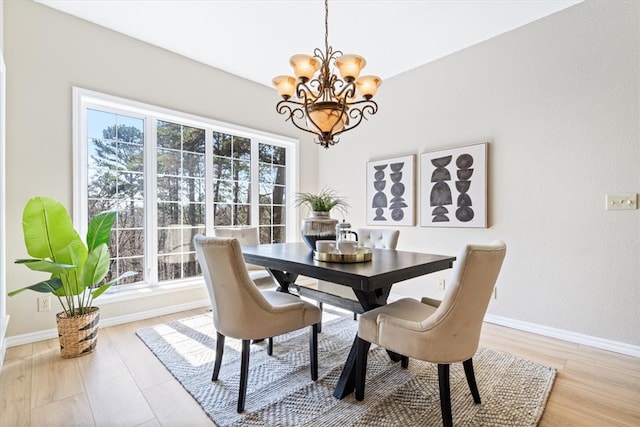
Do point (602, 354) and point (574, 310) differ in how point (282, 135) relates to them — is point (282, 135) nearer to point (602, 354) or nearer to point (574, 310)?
point (574, 310)

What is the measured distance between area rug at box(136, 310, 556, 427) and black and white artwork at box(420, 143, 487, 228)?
1.35 meters

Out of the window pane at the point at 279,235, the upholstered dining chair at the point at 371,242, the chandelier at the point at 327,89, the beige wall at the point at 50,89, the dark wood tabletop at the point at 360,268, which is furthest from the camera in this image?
the window pane at the point at 279,235

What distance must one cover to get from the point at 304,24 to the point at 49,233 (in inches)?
104

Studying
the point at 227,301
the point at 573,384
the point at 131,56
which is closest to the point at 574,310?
the point at 573,384

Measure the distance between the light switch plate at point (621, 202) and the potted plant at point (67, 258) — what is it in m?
3.71

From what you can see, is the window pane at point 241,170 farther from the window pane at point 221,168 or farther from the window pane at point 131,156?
the window pane at point 131,156

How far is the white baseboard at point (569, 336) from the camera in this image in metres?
2.39

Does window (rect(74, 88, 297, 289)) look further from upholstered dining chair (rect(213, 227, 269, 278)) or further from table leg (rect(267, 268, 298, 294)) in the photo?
table leg (rect(267, 268, 298, 294))

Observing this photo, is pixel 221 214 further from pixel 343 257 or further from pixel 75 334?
pixel 343 257

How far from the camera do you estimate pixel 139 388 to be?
189 centimetres

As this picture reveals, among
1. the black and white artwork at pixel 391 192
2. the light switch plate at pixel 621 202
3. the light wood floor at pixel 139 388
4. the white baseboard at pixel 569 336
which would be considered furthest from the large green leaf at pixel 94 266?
the light switch plate at pixel 621 202

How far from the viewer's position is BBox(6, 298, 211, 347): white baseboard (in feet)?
8.16

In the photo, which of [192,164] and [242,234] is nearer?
[242,234]

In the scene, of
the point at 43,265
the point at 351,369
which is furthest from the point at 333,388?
the point at 43,265
